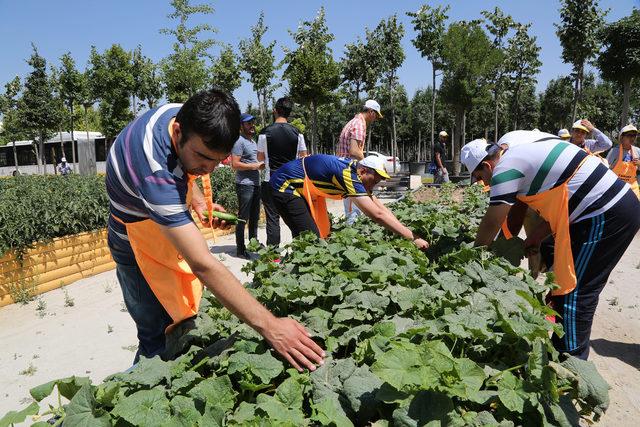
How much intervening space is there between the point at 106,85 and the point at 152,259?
27140 millimetres

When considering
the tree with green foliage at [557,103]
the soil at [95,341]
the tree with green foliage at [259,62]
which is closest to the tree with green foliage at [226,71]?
the tree with green foliage at [259,62]

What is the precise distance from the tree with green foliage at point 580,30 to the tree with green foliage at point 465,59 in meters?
3.69

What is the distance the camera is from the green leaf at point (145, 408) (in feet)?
4.42

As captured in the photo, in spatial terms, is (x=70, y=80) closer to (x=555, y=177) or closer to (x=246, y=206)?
(x=246, y=206)

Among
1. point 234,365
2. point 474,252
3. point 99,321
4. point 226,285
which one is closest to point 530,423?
point 234,365

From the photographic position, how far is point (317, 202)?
14.5 ft

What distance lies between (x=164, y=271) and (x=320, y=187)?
1.98m

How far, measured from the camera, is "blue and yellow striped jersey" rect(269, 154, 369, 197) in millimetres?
3883

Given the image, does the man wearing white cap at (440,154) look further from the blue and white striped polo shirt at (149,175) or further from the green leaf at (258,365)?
the green leaf at (258,365)

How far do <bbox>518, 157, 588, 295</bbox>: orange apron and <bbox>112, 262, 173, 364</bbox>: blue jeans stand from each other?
7.36ft

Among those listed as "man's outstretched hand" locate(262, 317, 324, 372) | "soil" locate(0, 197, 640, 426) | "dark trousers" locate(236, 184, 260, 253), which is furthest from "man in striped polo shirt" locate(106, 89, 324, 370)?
"dark trousers" locate(236, 184, 260, 253)

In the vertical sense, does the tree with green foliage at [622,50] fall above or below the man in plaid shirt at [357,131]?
above

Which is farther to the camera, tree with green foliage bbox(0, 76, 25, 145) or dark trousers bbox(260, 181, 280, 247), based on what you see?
tree with green foliage bbox(0, 76, 25, 145)

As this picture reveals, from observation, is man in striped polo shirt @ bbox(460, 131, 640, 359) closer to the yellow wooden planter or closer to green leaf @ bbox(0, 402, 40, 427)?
green leaf @ bbox(0, 402, 40, 427)
